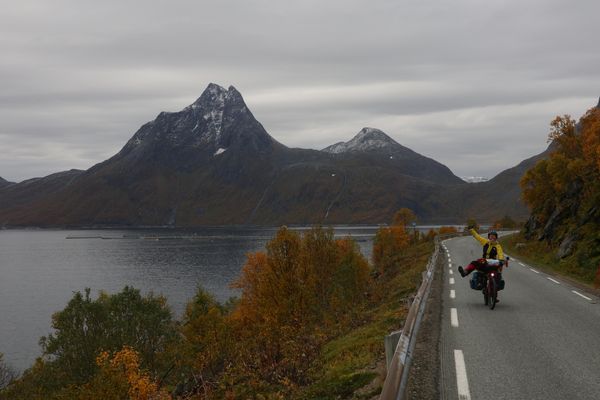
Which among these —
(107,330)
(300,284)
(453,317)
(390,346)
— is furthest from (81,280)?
(390,346)

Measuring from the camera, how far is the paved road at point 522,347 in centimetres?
725

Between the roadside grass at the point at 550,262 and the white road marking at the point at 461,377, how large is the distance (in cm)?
1317

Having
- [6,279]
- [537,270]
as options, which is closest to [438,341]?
[537,270]

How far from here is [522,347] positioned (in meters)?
9.67

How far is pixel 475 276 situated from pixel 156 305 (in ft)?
143

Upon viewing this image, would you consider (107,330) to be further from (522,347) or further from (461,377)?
(461,377)

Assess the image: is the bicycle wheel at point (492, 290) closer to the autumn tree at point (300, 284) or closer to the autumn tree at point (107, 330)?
the autumn tree at point (300, 284)

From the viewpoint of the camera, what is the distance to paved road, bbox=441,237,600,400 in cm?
725

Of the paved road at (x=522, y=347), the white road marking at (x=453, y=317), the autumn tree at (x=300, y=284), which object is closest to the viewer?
the paved road at (x=522, y=347)

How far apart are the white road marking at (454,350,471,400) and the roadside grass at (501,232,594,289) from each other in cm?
1317

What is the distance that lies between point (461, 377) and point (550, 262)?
24.7 m

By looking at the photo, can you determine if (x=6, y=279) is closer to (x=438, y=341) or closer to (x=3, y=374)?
(x=3, y=374)

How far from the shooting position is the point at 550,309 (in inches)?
554

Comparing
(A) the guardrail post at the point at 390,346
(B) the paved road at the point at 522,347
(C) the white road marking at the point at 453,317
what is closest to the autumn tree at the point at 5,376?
(B) the paved road at the point at 522,347
